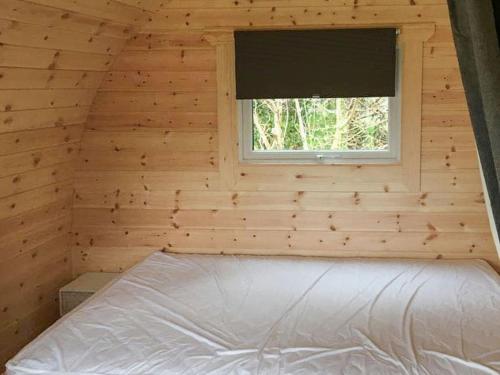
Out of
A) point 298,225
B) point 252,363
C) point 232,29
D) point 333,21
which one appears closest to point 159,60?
point 232,29

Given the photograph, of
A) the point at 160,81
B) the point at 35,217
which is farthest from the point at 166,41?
the point at 35,217

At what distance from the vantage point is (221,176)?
332cm

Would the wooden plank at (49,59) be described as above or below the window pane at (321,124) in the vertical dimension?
above

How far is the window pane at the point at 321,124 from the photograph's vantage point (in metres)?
3.27

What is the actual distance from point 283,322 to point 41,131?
5.06 ft

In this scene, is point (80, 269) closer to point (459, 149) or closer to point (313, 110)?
point (313, 110)

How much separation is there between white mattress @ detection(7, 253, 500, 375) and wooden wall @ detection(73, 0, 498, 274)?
0.60 ft

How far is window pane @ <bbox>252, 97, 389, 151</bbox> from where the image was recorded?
3.27 meters

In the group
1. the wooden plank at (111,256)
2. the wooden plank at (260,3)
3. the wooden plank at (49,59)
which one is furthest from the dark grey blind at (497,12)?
the wooden plank at (111,256)

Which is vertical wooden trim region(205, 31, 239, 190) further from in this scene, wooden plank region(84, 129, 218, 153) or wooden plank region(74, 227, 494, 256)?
wooden plank region(74, 227, 494, 256)

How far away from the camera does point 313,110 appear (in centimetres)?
333

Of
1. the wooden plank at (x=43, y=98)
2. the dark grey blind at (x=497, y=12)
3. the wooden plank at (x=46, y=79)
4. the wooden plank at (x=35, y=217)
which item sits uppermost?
the wooden plank at (x=46, y=79)

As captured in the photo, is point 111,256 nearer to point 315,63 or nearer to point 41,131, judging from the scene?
point 41,131

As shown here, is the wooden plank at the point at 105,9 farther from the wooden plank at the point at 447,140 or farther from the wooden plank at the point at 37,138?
the wooden plank at the point at 447,140
